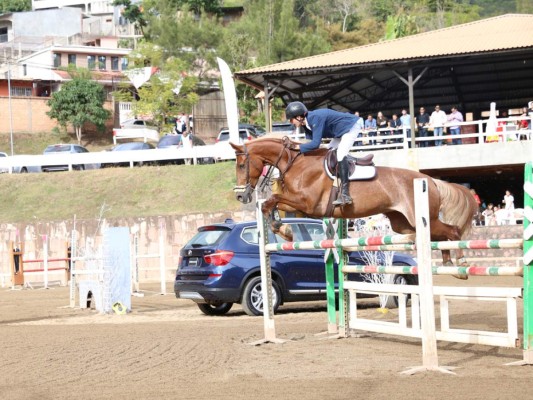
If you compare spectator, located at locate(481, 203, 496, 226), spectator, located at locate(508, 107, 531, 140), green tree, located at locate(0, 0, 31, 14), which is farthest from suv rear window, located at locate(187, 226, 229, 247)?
green tree, located at locate(0, 0, 31, 14)

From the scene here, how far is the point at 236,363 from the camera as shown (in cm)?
989

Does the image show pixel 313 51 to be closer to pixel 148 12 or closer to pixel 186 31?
pixel 186 31

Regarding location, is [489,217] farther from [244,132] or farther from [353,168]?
[353,168]

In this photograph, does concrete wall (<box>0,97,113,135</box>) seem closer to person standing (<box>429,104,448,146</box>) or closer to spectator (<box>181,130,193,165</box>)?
spectator (<box>181,130,193,165</box>)

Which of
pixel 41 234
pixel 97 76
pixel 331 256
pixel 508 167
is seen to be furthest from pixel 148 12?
pixel 331 256

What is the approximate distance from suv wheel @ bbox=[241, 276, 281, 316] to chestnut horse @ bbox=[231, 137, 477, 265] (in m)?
3.85

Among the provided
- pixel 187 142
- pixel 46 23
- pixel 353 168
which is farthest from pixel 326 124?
pixel 46 23

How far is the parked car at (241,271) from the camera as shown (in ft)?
53.6

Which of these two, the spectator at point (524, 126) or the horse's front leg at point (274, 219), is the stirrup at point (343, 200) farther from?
the spectator at point (524, 126)

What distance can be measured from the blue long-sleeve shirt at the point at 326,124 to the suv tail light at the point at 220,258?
4163 millimetres

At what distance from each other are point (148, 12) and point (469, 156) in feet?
154

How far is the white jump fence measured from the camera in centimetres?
888

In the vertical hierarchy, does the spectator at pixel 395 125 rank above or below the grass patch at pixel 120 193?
above

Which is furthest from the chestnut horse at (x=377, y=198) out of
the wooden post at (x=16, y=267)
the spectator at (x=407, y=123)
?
the spectator at (x=407, y=123)
